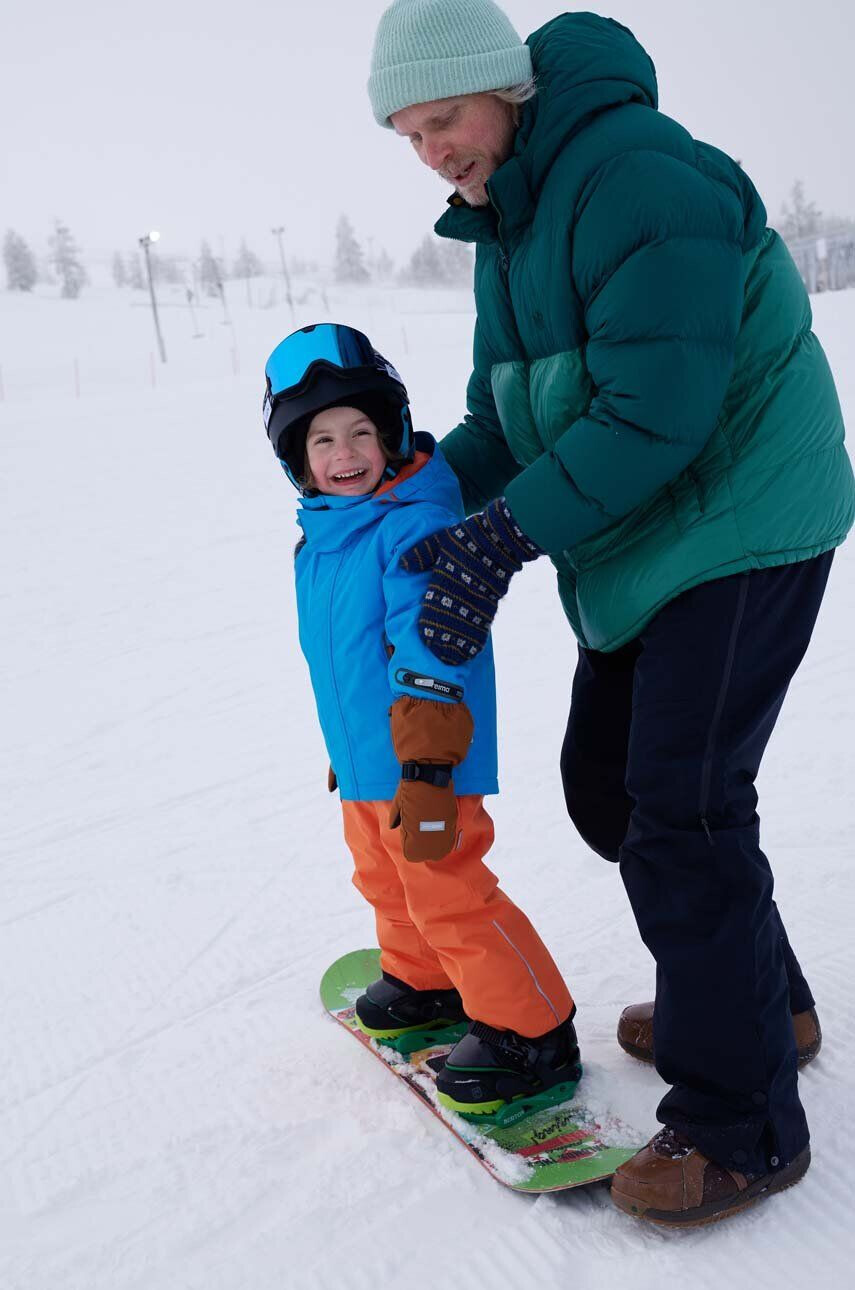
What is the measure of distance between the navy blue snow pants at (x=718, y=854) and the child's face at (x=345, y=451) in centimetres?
72

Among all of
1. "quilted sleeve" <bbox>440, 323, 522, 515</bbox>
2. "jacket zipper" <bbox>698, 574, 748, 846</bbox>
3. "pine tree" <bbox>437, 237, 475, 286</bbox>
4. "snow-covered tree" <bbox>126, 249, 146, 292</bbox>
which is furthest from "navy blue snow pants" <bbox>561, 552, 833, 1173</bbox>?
"pine tree" <bbox>437, 237, 475, 286</bbox>

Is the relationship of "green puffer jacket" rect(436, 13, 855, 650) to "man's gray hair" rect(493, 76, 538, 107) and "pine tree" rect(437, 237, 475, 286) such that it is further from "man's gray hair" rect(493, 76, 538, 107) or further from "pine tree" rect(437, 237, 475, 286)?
"pine tree" rect(437, 237, 475, 286)

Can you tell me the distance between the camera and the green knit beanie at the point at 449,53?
1759 mm

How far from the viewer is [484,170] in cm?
187

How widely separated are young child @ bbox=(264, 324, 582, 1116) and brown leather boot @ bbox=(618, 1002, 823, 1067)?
6.4 inches

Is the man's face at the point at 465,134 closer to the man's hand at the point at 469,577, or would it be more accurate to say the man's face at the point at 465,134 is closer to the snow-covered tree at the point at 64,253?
the man's hand at the point at 469,577

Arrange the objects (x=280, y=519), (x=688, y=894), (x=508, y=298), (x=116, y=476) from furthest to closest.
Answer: (x=116, y=476), (x=280, y=519), (x=508, y=298), (x=688, y=894)

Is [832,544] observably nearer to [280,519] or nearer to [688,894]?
[688,894]

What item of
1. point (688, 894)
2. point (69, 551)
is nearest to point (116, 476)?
point (69, 551)

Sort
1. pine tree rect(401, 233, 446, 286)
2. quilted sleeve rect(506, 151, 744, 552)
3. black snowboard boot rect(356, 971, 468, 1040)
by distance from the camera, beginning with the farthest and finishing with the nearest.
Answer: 1. pine tree rect(401, 233, 446, 286)
2. black snowboard boot rect(356, 971, 468, 1040)
3. quilted sleeve rect(506, 151, 744, 552)

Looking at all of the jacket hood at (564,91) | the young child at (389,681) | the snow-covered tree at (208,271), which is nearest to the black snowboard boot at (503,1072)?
the young child at (389,681)

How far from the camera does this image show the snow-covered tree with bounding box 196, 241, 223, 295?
5669cm

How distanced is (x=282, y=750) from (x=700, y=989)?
3.10 metres


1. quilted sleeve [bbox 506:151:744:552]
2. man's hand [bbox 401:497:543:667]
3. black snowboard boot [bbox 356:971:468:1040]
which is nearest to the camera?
quilted sleeve [bbox 506:151:744:552]
